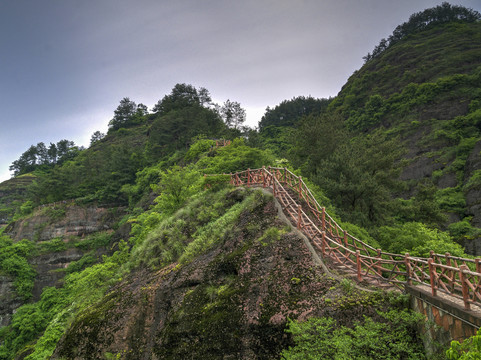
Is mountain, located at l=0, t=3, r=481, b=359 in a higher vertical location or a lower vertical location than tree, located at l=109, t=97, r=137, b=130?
lower

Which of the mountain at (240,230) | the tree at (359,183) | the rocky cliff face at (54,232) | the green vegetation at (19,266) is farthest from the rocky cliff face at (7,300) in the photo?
the tree at (359,183)

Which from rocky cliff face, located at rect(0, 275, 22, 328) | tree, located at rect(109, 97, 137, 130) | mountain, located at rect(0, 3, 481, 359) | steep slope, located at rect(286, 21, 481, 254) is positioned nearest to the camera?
mountain, located at rect(0, 3, 481, 359)

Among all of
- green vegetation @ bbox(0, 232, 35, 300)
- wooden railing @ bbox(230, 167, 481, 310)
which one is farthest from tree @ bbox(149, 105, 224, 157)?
wooden railing @ bbox(230, 167, 481, 310)

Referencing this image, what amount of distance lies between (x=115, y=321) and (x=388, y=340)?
8.42 metres

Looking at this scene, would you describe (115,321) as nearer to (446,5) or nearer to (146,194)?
(146,194)

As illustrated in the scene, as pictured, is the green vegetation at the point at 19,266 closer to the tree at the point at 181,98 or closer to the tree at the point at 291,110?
the tree at the point at 181,98

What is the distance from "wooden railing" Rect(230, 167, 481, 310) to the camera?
5276 mm

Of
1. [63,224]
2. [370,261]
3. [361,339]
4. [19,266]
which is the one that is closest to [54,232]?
[63,224]

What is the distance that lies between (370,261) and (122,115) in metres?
93.0

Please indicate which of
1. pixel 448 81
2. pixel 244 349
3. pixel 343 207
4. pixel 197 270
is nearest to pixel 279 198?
pixel 197 270

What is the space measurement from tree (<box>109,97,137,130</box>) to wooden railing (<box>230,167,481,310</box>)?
273 feet

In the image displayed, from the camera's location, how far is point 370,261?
8.91 m

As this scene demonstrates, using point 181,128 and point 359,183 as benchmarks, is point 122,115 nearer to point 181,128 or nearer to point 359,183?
point 181,128

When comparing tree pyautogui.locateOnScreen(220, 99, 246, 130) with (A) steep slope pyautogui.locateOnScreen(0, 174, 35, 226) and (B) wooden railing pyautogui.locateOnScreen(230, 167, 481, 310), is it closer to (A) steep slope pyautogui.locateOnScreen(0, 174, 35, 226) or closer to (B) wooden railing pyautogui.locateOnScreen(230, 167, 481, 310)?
(B) wooden railing pyautogui.locateOnScreen(230, 167, 481, 310)
